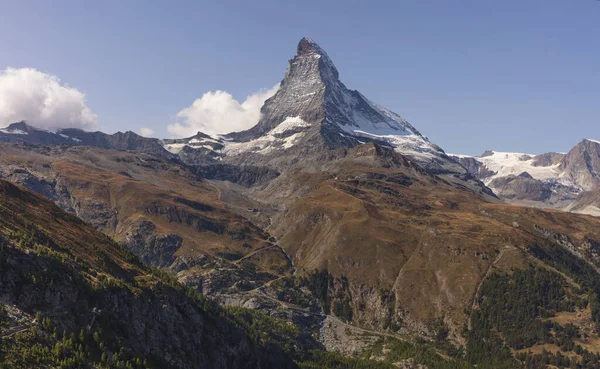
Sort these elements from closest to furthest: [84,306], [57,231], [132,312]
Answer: [84,306]
[132,312]
[57,231]

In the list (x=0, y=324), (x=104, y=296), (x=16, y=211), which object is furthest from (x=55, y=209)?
(x=0, y=324)

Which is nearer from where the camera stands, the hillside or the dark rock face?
the hillside

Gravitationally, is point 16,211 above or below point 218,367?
above

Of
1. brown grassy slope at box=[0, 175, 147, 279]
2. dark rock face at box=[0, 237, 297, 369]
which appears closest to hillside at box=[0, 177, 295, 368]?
dark rock face at box=[0, 237, 297, 369]

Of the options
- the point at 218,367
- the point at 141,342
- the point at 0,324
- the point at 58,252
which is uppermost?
the point at 58,252

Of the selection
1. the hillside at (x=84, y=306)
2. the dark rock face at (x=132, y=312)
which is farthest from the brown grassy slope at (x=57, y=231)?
the dark rock face at (x=132, y=312)

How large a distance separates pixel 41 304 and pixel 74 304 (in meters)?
7.66

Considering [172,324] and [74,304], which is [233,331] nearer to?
[172,324]

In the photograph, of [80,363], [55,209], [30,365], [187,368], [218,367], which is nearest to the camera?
[30,365]

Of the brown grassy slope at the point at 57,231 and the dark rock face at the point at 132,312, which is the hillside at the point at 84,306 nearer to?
the dark rock face at the point at 132,312

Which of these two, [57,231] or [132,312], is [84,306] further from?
[57,231]

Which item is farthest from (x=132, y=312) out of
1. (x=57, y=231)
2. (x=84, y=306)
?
(x=57, y=231)

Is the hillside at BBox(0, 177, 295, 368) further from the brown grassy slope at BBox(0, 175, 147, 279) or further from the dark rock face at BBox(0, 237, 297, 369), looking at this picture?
the brown grassy slope at BBox(0, 175, 147, 279)

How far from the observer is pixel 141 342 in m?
122
